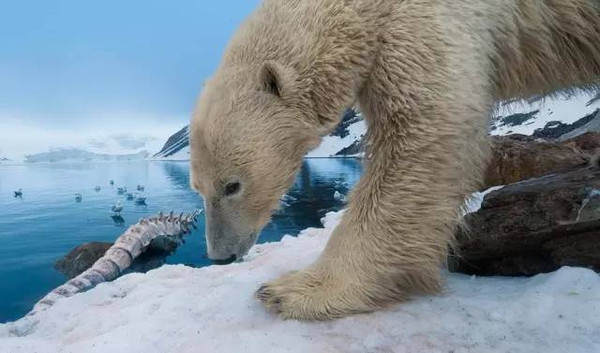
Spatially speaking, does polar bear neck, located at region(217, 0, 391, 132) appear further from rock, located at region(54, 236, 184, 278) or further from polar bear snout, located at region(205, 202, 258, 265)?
rock, located at region(54, 236, 184, 278)

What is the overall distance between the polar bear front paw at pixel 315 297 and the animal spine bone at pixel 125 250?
2329mm

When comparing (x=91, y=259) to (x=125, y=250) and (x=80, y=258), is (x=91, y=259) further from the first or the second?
(x=125, y=250)

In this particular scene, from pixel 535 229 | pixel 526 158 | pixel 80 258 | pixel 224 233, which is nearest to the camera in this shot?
pixel 224 233

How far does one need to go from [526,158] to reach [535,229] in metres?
3.14

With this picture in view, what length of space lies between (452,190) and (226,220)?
1191 mm

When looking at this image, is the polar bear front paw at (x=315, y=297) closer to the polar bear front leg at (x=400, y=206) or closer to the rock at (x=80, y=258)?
the polar bear front leg at (x=400, y=206)

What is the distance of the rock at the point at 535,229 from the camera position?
2.61 metres

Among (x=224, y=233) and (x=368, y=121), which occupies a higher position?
(x=368, y=121)

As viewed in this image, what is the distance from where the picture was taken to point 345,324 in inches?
87.7

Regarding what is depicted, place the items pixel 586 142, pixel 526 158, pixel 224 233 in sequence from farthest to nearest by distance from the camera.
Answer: pixel 586 142 < pixel 526 158 < pixel 224 233

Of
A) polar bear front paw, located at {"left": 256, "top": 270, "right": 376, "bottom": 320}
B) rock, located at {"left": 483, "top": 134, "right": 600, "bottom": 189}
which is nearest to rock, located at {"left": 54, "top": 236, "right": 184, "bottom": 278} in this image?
polar bear front paw, located at {"left": 256, "top": 270, "right": 376, "bottom": 320}

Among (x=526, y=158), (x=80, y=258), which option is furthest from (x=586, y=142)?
(x=80, y=258)

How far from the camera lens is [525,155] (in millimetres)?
5496

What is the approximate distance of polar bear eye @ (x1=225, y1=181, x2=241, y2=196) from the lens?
2.35 meters
